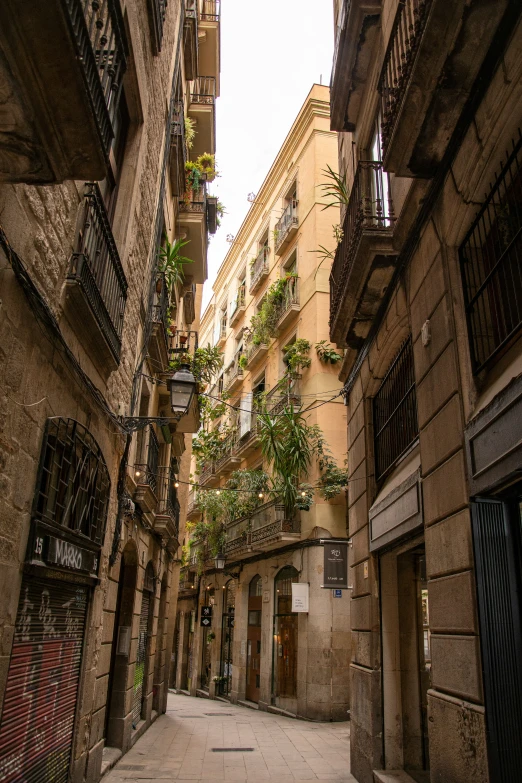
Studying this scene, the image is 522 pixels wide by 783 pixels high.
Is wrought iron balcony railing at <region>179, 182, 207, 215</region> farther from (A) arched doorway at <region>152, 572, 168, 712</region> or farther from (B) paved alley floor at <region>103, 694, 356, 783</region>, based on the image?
(B) paved alley floor at <region>103, 694, 356, 783</region>

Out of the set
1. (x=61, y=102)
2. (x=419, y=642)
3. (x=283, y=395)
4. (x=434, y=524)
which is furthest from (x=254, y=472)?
(x=61, y=102)

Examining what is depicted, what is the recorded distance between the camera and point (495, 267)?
199 inches

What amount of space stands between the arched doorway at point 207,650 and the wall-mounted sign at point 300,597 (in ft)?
34.4

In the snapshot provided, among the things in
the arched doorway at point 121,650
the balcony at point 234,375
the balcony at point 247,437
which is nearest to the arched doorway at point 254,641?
the balcony at point 247,437

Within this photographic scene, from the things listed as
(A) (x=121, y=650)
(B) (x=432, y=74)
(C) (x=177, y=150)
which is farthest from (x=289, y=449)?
(B) (x=432, y=74)

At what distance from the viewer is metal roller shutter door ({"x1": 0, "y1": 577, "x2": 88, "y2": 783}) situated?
4.74 metres

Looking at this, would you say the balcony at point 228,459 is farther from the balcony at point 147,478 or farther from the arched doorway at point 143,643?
the balcony at point 147,478

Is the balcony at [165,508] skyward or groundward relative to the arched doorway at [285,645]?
skyward

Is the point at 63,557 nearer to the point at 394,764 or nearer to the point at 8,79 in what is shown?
the point at 8,79

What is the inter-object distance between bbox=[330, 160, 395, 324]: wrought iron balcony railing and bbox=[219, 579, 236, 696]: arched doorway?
18883mm

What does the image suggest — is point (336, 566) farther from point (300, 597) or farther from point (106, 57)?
point (106, 57)

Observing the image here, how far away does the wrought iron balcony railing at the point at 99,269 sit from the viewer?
19.3ft

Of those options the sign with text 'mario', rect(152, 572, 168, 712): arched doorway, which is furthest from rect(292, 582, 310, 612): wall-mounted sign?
rect(152, 572, 168, 712): arched doorway

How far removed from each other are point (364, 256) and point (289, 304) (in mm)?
14806
